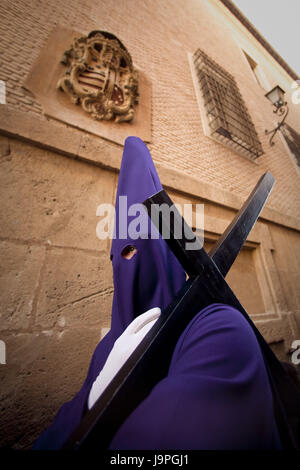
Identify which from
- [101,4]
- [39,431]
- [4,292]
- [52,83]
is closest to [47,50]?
[52,83]

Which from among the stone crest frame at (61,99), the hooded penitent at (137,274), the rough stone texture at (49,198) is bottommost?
the hooded penitent at (137,274)

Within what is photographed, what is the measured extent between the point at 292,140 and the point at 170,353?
26.3ft

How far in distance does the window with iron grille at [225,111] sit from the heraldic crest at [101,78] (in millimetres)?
1868

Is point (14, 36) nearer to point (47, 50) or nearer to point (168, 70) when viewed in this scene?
point (47, 50)

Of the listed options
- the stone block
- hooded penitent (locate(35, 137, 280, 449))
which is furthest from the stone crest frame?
hooded penitent (locate(35, 137, 280, 449))

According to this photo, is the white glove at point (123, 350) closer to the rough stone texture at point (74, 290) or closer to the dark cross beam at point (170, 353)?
the dark cross beam at point (170, 353)

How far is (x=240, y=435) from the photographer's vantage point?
0.33m

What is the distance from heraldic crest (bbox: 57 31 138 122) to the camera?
2.22m

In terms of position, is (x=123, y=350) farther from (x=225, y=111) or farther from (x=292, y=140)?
A: (x=292, y=140)

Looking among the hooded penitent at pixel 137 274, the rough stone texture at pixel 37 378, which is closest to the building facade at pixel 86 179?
the rough stone texture at pixel 37 378

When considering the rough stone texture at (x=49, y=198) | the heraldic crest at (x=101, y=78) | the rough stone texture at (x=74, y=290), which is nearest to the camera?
the rough stone texture at (x=74, y=290)

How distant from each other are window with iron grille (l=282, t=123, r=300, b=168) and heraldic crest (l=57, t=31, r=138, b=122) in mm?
5459

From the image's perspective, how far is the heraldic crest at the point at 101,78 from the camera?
222cm

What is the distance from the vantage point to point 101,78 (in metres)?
2.35
